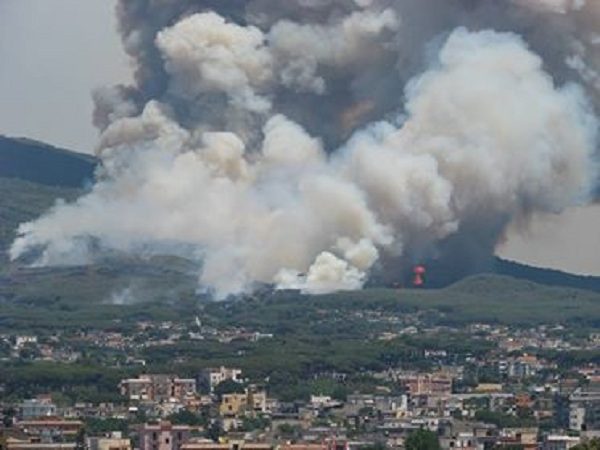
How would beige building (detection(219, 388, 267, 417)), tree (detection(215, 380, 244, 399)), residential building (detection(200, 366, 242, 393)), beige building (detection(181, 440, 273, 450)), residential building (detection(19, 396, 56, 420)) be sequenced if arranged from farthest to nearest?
1. residential building (detection(200, 366, 242, 393))
2. tree (detection(215, 380, 244, 399))
3. beige building (detection(219, 388, 267, 417))
4. residential building (detection(19, 396, 56, 420))
5. beige building (detection(181, 440, 273, 450))

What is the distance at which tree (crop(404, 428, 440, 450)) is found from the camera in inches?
3322

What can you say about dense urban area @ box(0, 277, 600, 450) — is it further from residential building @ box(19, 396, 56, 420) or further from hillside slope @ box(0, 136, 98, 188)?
hillside slope @ box(0, 136, 98, 188)

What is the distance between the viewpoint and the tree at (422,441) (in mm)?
84375

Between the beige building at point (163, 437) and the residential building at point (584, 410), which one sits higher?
the residential building at point (584, 410)

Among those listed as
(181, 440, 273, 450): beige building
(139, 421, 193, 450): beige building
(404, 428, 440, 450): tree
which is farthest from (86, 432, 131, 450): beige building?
(404, 428, 440, 450): tree

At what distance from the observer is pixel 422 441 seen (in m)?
85.0

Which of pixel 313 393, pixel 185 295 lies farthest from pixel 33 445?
pixel 185 295

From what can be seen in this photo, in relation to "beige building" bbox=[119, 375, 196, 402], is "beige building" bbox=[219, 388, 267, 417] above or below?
below

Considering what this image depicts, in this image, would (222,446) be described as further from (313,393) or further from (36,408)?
(313,393)

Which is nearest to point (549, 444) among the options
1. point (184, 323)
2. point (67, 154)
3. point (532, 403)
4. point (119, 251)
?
point (532, 403)

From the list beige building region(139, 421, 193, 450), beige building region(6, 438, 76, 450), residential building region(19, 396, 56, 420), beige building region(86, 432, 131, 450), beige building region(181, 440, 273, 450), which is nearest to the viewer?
beige building region(6, 438, 76, 450)

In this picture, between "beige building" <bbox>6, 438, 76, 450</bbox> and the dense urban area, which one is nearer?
"beige building" <bbox>6, 438, 76, 450</bbox>

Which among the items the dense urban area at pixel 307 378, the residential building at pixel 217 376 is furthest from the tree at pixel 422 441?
the residential building at pixel 217 376

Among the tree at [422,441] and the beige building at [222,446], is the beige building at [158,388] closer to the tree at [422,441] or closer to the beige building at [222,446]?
the tree at [422,441]
